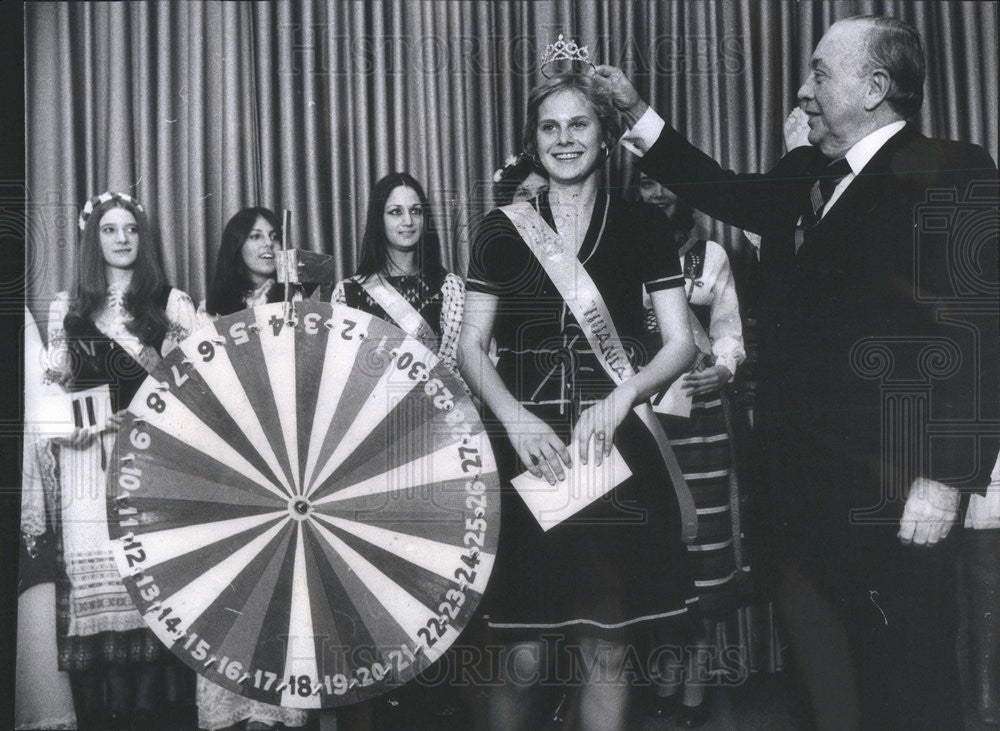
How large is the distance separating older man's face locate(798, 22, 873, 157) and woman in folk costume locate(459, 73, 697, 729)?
68cm

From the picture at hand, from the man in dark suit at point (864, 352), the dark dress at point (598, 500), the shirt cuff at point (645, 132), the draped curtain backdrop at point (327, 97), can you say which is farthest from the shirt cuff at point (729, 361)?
the shirt cuff at point (645, 132)

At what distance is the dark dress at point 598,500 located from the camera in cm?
293

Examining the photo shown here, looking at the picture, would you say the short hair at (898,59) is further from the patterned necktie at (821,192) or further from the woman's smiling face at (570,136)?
the woman's smiling face at (570,136)

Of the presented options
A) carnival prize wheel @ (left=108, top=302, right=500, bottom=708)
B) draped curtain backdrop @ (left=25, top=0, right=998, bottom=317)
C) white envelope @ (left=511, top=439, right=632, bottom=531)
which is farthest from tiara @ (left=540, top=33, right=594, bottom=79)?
white envelope @ (left=511, top=439, right=632, bottom=531)

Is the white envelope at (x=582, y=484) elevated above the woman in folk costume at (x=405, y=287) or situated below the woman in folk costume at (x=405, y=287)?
below

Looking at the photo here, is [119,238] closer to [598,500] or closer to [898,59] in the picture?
[598,500]

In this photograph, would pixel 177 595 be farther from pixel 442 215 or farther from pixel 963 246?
pixel 963 246

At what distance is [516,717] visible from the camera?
3000 millimetres

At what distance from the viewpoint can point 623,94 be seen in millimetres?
3031

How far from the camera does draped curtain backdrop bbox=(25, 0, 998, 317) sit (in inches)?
121

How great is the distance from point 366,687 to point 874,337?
2.09 meters

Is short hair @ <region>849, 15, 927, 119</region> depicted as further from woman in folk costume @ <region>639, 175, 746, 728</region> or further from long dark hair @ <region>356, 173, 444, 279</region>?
long dark hair @ <region>356, 173, 444, 279</region>

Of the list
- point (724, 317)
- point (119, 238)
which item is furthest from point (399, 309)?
point (724, 317)

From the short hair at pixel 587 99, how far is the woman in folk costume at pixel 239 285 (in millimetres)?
950
